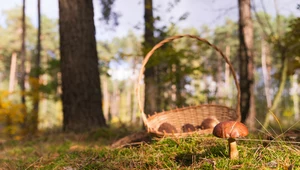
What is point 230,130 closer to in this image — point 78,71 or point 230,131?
point 230,131

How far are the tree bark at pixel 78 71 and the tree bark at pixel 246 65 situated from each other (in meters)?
3.45

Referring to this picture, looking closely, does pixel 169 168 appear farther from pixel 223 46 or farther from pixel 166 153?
pixel 223 46

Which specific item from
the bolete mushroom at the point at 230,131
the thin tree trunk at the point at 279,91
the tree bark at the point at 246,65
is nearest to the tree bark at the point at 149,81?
the tree bark at the point at 246,65

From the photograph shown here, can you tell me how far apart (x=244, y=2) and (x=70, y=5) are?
13.4 ft

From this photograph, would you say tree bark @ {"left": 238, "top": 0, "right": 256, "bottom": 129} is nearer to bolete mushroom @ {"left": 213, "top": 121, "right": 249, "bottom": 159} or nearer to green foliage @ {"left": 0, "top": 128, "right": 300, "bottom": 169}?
green foliage @ {"left": 0, "top": 128, "right": 300, "bottom": 169}

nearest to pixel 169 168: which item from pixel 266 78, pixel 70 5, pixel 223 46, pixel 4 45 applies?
pixel 70 5

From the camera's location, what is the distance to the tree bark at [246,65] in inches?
271

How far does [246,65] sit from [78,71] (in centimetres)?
A: 385

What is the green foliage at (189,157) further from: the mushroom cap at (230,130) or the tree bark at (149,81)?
the tree bark at (149,81)

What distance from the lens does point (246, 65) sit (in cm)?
691

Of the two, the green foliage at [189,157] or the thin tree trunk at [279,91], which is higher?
the thin tree trunk at [279,91]

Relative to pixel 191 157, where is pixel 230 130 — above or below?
above

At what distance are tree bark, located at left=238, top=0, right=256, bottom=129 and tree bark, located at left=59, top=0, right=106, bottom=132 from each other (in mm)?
3448

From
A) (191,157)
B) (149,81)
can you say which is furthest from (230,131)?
(149,81)
